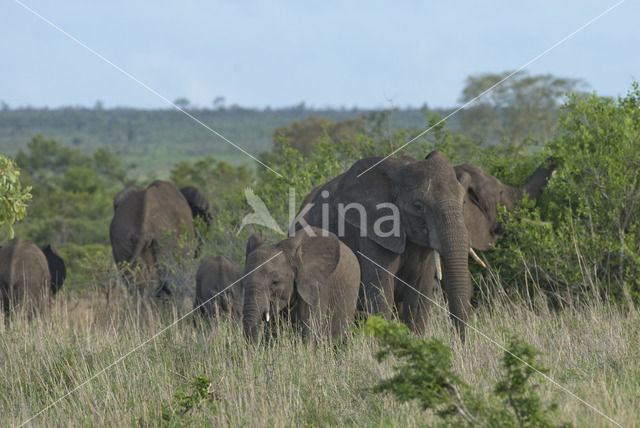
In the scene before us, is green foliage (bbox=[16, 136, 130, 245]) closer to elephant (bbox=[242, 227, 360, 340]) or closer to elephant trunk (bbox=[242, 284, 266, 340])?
elephant (bbox=[242, 227, 360, 340])

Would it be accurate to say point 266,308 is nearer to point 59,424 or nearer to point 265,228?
point 59,424

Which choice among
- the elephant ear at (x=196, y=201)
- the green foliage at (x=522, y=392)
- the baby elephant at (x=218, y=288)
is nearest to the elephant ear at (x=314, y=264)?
the baby elephant at (x=218, y=288)

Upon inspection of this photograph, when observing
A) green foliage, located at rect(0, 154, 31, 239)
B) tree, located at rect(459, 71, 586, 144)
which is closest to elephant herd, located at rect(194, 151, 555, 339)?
green foliage, located at rect(0, 154, 31, 239)

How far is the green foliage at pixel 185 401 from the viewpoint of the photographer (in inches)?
250

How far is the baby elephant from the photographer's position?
10.6 m

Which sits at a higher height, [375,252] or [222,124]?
[222,124]

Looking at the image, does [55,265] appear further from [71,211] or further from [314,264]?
[71,211]

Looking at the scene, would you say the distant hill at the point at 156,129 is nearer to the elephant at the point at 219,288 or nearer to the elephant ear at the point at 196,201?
the elephant ear at the point at 196,201

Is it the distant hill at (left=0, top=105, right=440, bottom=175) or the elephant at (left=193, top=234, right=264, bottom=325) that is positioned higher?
the distant hill at (left=0, top=105, right=440, bottom=175)

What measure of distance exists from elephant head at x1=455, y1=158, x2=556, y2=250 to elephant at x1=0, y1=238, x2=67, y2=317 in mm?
5541

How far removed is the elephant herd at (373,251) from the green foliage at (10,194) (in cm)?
213

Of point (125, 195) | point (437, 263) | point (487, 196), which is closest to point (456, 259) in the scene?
point (437, 263)

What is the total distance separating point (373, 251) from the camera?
9211 mm

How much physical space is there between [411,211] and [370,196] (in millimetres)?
608
